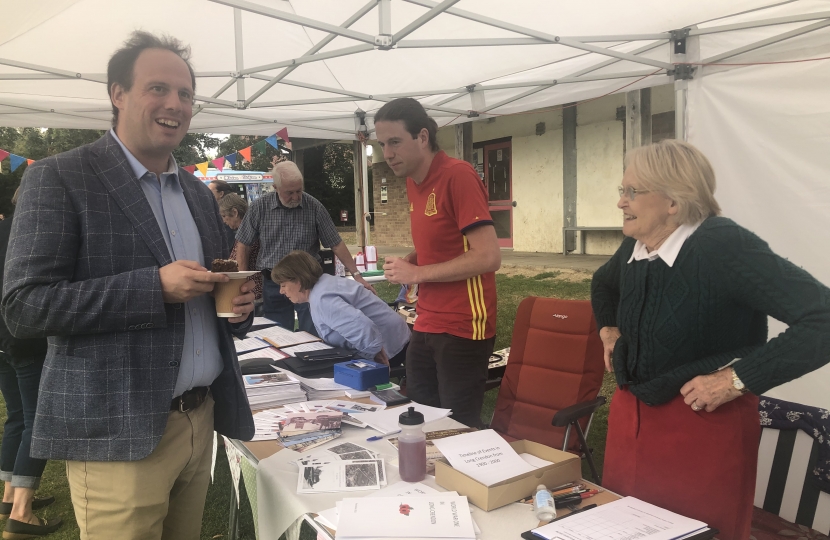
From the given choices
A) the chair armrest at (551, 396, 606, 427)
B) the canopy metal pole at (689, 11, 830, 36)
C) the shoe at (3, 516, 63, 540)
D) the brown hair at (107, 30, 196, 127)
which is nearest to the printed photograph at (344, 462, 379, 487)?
the chair armrest at (551, 396, 606, 427)

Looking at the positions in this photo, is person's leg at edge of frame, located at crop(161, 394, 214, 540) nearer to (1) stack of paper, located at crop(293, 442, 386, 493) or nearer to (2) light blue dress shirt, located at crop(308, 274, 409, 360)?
(1) stack of paper, located at crop(293, 442, 386, 493)

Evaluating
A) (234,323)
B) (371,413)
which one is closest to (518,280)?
(371,413)

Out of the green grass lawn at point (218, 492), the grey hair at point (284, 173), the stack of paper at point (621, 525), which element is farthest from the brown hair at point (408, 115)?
the grey hair at point (284, 173)

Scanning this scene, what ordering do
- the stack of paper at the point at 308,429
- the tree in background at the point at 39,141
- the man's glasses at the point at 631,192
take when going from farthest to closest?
the tree in background at the point at 39,141 → the stack of paper at the point at 308,429 → the man's glasses at the point at 631,192

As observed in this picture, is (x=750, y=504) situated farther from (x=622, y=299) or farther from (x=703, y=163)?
(x=703, y=163)

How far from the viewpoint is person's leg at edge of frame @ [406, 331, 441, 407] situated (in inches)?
98.6

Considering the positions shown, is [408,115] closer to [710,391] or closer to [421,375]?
[421,375]

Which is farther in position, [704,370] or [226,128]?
[226,128]

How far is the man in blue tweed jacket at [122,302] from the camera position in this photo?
3.95 feet

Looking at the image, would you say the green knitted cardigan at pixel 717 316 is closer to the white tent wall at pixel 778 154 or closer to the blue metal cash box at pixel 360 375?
the blue metal cash box at pixel 360 375

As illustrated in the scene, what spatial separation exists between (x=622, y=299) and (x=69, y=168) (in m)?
1.56

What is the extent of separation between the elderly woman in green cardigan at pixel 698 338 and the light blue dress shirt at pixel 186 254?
1.22m

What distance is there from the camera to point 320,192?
26.2m

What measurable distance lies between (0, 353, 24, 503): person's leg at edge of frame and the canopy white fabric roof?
2070 mm
